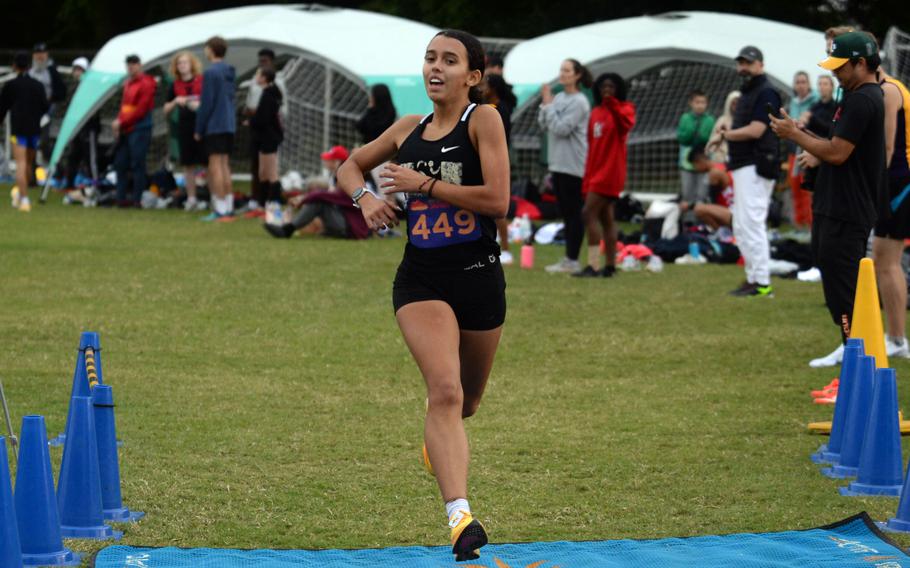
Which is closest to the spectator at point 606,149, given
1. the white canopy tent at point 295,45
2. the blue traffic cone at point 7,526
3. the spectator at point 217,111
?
the spectator at point 217,111

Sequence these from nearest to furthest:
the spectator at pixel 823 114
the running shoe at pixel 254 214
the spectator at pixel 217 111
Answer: the spectator at pixel 823 114 < the spectator at pixel 217 111 < the running shoe at pixel 254 214

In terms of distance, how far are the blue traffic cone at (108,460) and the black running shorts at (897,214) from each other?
5.39 metres

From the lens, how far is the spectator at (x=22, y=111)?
2095 cm

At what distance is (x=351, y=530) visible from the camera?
5.87 meters

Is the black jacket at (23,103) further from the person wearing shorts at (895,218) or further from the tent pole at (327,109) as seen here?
the person wearing shorts at (895,218)

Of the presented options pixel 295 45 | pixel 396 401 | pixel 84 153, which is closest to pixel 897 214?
pixel 396 401

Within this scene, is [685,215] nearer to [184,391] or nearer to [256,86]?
[256,86]

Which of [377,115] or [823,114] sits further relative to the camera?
[377,115]

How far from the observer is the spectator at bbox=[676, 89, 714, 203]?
64.6ft

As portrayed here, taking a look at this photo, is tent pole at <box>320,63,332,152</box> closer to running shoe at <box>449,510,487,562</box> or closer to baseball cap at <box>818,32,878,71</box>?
baseball cap at <box>818,32,878,71</box>

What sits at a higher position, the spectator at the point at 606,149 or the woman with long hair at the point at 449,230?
the woman with long hair at the point at 449,230

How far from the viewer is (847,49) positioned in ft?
26.9

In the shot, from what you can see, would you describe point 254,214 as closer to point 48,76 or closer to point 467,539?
point 48,76

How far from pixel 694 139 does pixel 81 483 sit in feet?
49.7
